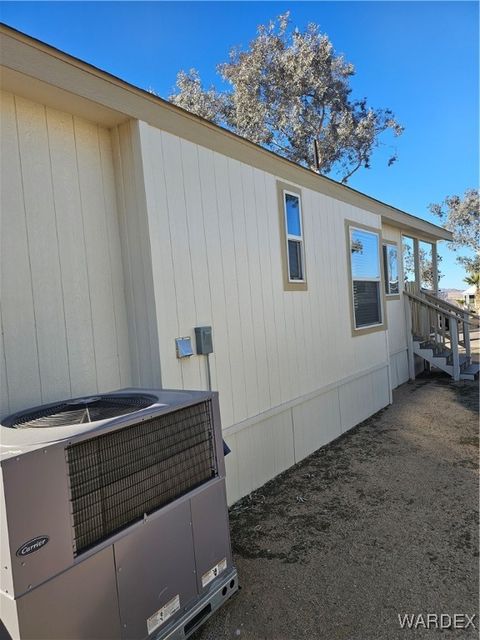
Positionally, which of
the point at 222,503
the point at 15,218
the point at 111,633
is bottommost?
the point at 111,633

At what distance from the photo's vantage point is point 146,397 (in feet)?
7.14

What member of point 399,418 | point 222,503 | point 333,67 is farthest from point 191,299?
point 333,67

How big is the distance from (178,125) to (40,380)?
81.8 inches

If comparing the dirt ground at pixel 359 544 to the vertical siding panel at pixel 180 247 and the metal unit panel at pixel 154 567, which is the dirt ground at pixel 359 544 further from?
the vertical siding panel at pixel 180 247

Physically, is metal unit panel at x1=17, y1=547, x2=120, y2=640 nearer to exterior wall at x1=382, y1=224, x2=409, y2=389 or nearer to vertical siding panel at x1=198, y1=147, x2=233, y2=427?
vertical siding panel at x1=198, y1=147, x2=233, y2=427

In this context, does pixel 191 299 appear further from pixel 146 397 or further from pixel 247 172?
pixel 247 172

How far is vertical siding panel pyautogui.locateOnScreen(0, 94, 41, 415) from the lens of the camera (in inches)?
88.4

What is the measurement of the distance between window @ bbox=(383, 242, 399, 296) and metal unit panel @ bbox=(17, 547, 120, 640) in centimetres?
720

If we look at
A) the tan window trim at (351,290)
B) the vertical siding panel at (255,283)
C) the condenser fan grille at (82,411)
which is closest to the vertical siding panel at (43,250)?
the condenser fan grille at (82,411)

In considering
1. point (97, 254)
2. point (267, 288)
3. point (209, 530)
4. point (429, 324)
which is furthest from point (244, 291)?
point (429, 324)

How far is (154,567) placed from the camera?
1717 millimetres

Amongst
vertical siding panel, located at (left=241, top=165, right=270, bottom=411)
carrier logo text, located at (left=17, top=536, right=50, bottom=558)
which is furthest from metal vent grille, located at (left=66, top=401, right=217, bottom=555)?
vertical siding panel, located at (left=241, top=165, right=270, bottom=411)

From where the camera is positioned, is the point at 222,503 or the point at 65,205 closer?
the point at 222,503

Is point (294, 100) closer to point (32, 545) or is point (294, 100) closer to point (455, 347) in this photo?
point (455, 347)
